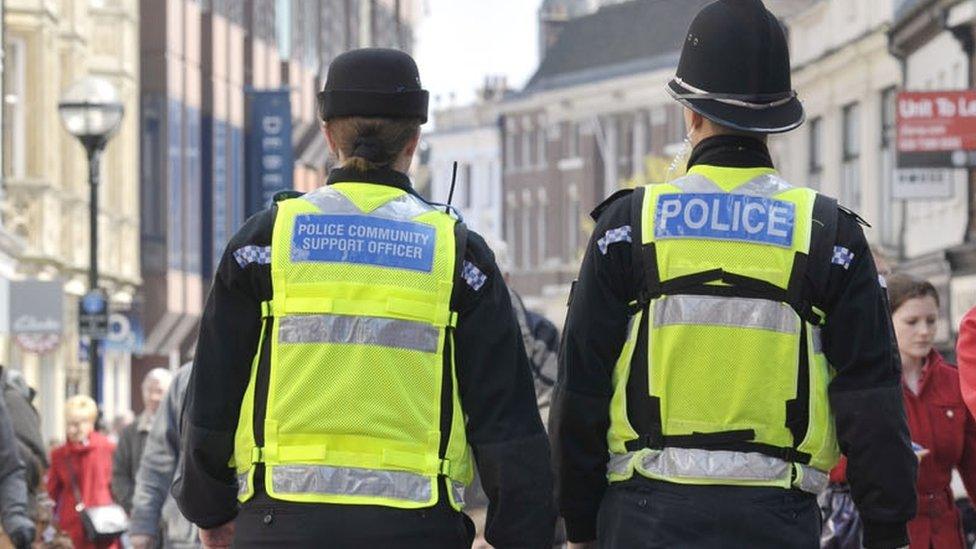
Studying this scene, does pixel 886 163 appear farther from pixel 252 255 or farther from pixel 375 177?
pixel 252 255

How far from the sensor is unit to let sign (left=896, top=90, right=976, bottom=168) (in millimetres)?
33938

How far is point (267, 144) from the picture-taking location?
61312mm

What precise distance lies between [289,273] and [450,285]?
36 cm

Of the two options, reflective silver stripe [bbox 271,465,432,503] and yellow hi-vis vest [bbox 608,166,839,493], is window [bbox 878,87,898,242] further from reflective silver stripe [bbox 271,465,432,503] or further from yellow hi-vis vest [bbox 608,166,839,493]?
reflective silver stripe [bbox 271,465,432,503]

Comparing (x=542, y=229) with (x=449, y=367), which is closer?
(x=449, y=367)

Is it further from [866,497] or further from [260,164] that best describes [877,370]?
[260,164]

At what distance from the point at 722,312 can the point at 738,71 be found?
24.6 inches

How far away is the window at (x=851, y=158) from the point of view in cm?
5253

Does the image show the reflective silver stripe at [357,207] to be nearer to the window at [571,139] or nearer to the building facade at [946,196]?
the building facade at [946,196]

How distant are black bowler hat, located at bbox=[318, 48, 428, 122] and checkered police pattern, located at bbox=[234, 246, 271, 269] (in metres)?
0.36

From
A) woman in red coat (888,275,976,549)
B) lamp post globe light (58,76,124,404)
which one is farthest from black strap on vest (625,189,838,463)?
lamp post globe light (58,76,124,404)

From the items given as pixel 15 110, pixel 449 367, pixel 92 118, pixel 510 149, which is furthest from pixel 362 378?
pixel 510 149

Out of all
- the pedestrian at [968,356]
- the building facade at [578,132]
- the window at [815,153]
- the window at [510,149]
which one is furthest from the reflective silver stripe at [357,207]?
the window at [510,149]

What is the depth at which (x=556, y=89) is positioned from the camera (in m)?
114
